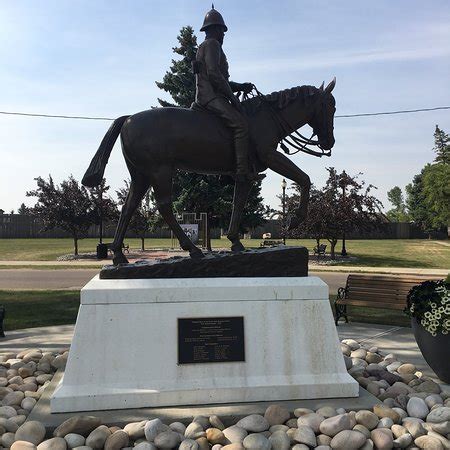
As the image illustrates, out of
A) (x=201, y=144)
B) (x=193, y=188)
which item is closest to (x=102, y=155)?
(x=201, y=144)

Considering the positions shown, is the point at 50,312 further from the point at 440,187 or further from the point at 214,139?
the point at 440,187

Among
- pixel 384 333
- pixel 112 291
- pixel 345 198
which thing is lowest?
pixel 384 333

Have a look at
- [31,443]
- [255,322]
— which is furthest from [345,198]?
[31,443]

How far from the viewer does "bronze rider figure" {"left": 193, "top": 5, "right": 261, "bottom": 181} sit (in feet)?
17.7

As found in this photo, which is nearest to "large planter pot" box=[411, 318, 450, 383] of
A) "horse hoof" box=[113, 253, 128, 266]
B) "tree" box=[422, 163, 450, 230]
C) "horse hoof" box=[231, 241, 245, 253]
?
"horse hoof" box=[231, 241, 245, 253]

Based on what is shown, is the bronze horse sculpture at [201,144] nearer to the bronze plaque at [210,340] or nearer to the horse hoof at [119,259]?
the horse hoof at [119,259]

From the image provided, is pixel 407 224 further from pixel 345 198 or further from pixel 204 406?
pixel 204 406

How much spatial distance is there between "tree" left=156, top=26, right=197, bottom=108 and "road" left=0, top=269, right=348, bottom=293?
10.7 m

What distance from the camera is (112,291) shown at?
4727 millimetres

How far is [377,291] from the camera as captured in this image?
360 inches

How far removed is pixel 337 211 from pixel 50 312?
56.2 ft

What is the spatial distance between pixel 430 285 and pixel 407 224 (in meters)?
60.5

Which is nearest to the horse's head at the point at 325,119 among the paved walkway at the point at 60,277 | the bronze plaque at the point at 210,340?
the bronze plaque at the point at 210,340

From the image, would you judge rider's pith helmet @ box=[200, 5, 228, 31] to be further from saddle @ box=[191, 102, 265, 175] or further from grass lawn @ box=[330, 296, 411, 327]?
grass lawn @ box=[330, 296, 411, 327]
